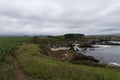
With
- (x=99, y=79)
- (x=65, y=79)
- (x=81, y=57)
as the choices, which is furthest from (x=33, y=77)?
(x=81, y=57)

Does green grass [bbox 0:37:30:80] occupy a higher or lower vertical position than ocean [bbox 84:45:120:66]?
higher

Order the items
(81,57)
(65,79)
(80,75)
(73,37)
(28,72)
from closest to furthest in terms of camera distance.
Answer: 1. (65,79)
2. (80,75)
3. (28,72)
4. (81,57)
5. (73,37)

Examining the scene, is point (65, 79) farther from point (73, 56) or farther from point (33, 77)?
point (73, 56)

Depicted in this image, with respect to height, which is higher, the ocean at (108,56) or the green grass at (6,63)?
the green grass at (6,63)

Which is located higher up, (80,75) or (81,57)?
(80,75)

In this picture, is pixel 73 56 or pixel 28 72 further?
pixel 73 56

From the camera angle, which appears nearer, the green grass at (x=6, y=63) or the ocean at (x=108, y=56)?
the green grass at (x=6, y=63)

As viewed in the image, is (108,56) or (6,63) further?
(108,56)

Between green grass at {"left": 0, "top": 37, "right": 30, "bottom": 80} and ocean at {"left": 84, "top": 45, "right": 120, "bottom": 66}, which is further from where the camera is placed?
ocean at {"left": 84, "top": 45, "right": 120, "bottom": 66}

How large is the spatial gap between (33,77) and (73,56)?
154 feet

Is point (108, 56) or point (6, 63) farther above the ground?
point (6, 63)

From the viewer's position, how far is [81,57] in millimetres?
67938

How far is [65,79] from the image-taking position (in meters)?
22.0

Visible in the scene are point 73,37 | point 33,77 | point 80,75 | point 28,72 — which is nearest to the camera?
point 80,75
